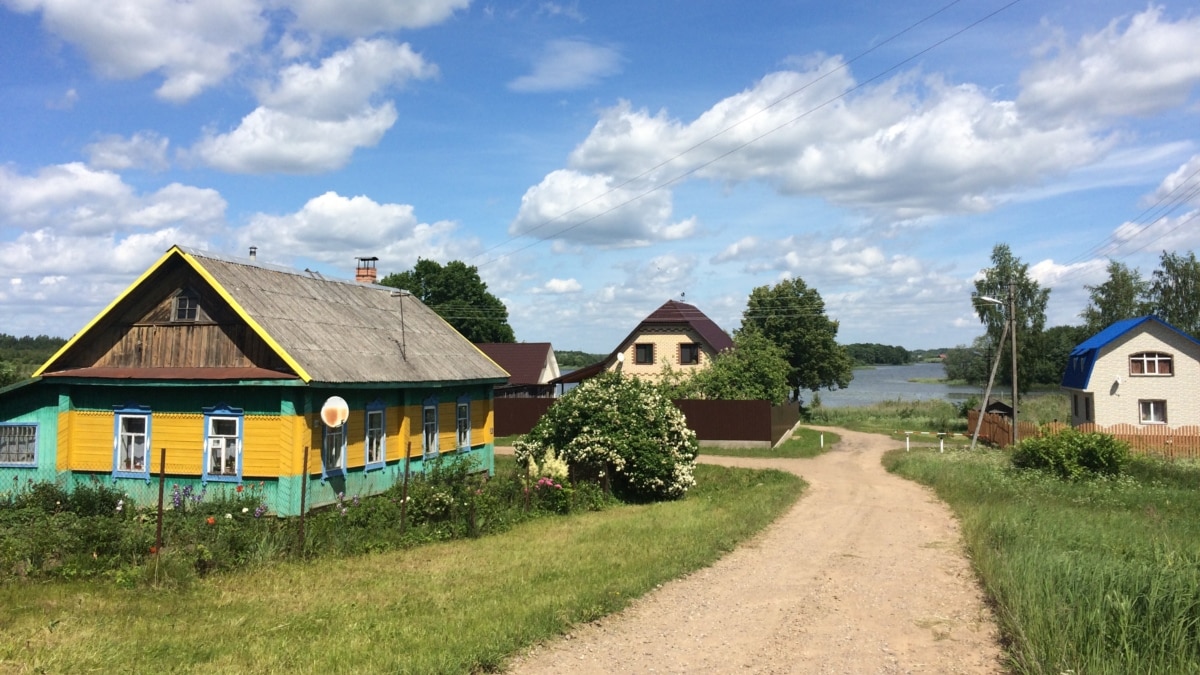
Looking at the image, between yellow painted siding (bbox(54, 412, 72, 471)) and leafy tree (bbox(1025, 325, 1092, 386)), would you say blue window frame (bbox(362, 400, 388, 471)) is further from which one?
leafy tree (bbox(1025, 325, 1092, 386))

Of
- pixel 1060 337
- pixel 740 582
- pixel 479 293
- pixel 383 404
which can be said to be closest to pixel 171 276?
pixel 383 404

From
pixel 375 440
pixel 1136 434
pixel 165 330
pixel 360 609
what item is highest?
pixel 165 330

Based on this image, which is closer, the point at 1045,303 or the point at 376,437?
the point at 376,437

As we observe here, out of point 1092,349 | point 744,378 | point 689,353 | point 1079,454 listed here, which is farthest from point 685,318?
point 1079,454

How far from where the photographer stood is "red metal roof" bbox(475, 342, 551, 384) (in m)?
51.7

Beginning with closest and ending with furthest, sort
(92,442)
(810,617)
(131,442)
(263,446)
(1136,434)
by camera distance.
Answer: (810,617), (263,446), (131,442), (92,442), (1136,434)

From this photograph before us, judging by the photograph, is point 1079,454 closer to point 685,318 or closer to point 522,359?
point 685,318

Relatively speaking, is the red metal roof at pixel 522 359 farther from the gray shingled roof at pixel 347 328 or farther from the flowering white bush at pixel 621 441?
the flowering white bush at pixel 621 441

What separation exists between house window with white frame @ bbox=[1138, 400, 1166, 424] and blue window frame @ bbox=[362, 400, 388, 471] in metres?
34.9

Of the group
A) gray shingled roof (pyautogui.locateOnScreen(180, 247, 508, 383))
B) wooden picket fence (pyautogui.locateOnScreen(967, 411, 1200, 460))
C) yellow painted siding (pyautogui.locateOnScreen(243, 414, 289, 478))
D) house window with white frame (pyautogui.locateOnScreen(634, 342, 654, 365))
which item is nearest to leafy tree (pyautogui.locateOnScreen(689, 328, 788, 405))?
house window with white frame (pyautogui.locateOnScreen(634, 342, 654, 365))

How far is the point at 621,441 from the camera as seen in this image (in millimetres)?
19875

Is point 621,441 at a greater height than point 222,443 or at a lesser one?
lesser

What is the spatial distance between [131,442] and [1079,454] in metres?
24.6

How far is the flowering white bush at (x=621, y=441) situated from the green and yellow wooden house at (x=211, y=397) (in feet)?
12.1
